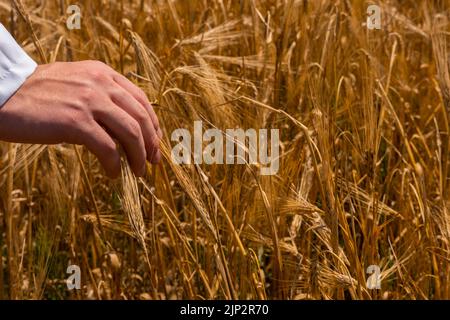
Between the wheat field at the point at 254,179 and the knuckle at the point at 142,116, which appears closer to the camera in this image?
the knuckle at the point at 142,116

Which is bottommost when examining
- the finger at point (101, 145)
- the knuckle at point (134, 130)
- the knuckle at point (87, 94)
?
the finger at point (101, 145)

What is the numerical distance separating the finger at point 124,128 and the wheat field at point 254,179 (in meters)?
0.13

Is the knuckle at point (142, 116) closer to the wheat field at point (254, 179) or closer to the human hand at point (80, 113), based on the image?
the human hand at point (80, 113)

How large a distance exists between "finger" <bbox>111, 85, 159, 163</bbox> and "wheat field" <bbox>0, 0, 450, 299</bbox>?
0.33ft

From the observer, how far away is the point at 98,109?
636mm

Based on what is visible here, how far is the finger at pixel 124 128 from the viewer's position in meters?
0.64

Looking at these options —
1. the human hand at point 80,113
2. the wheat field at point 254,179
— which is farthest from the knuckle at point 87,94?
the wheat field at point 254,179

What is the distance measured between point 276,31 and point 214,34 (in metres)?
0.25

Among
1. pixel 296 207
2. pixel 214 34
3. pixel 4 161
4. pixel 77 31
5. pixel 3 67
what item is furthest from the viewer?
pixel 77 31

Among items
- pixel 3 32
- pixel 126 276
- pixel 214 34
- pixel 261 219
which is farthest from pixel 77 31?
pixel 3 32

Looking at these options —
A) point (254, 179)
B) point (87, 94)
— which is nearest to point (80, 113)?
point (87, 94)

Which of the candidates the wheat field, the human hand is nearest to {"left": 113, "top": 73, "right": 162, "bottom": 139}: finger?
the human hand

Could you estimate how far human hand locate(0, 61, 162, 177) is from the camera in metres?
0.62
